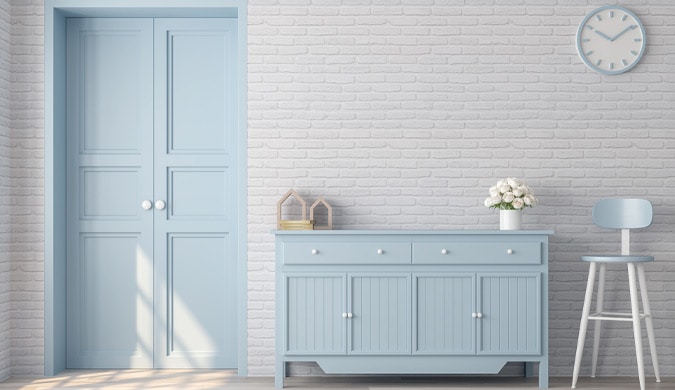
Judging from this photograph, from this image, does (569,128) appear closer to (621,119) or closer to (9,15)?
(621,119)

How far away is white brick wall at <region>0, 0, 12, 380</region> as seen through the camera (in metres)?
4.96

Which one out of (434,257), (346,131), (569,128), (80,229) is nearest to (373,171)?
(346,131)

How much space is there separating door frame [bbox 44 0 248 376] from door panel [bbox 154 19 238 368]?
212mm

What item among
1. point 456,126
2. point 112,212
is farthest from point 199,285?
point 456,126

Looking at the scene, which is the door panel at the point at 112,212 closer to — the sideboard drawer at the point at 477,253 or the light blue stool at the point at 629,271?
the sideboard drawer at the point at 477,253

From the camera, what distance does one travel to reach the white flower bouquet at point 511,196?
471cm

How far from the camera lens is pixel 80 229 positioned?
5273mm

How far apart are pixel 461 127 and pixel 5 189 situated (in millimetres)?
2922

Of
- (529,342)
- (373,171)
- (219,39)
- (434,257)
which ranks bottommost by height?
(529,342)

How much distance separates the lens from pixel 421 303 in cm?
458

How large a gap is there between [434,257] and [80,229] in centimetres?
238

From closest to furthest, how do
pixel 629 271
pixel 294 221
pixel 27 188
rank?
pixel 629 271 → pixel 294 221 → pixel 27 188

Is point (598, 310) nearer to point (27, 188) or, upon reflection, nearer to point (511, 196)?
point (511, 196)

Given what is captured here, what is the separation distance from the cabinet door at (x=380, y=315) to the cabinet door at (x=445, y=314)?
0.07 meters
